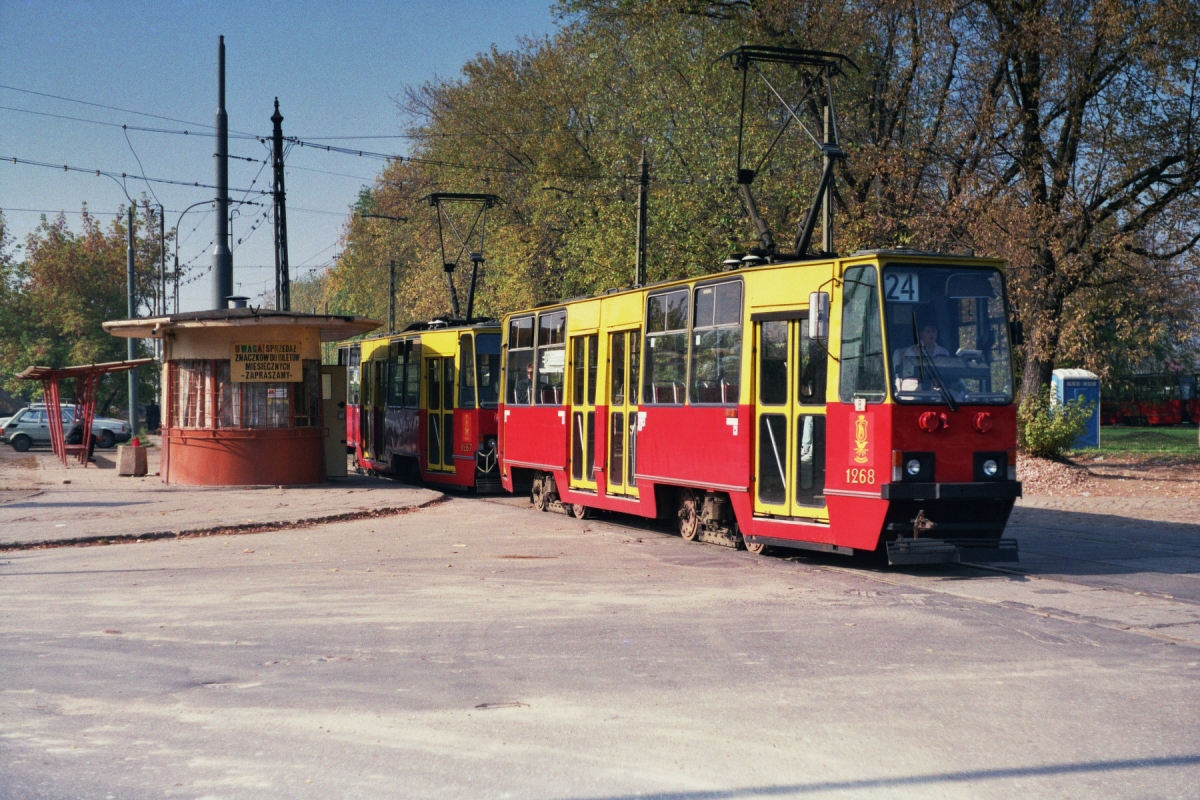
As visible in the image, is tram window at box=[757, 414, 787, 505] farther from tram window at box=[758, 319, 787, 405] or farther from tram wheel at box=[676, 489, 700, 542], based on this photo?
tram wheel at box=[676, 489, 700, 542]

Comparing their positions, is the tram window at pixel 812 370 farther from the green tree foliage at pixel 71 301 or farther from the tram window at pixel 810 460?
the green tree foliage at pixel 71 301

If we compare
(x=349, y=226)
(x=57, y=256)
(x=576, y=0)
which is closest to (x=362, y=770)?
(x=576, y=0)

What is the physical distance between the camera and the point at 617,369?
16703 millimetres

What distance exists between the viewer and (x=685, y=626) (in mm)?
9109

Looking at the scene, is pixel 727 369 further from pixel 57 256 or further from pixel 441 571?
pixel 57 256

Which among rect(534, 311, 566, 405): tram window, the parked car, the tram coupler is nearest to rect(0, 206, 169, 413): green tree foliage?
the parked car

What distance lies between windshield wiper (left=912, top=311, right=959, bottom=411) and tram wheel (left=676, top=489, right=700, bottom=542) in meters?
4.15

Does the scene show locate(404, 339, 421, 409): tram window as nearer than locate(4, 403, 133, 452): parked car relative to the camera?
Yes

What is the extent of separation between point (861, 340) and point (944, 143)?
727 inches

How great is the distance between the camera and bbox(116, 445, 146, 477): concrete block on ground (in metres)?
25.8

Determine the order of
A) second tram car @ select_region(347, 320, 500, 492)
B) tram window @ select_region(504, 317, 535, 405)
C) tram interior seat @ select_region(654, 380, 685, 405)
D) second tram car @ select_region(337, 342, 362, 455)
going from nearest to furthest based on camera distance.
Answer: tram interior seat @ select_region(654, 380, 685, 405) → tram window @ select_region(504, 317, 535, 405) → second tram car @ select_region(347, 320, 500, 492) → second tram car @ select_region(337, 342, 362, 455)

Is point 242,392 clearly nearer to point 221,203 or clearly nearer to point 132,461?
point 221,203

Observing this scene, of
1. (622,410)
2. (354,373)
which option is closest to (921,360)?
(622,410)

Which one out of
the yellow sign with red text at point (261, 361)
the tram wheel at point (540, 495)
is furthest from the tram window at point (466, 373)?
the tram wheel at point (540, 495)
